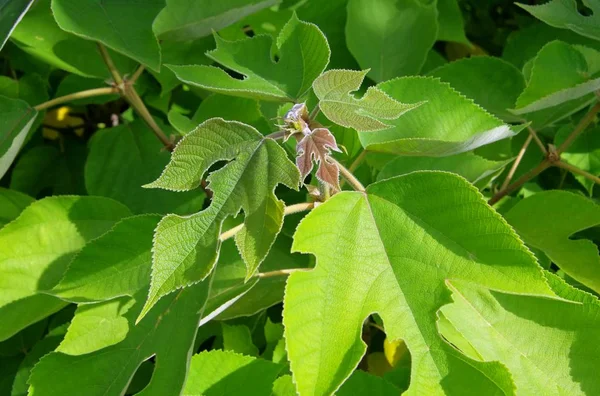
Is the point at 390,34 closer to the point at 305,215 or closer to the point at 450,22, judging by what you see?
the point at 450,22

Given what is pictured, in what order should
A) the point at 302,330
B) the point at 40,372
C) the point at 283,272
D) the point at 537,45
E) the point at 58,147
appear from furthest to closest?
1. the point at 58,147
2. the point at 537,45
3. the point at 283,272
4. the point at 40,372
5. the point at 302,330

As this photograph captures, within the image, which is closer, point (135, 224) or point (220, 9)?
point (135, 224)

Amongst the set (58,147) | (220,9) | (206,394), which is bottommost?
(206,394)

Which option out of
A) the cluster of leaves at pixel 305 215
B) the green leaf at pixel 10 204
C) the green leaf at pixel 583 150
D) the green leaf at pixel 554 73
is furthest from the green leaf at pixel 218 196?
Result: the green leaf at pixel 583 150

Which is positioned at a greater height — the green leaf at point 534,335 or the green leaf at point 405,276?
the green leaf at point 405,276

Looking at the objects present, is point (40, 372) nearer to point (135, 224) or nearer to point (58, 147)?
point (135, 224)

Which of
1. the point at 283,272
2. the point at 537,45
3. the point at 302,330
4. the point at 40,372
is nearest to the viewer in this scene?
the point at 302,330

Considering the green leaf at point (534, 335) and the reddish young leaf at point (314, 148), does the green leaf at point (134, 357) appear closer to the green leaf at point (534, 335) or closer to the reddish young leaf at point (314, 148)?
the reddish young leaf at point (314, 148)

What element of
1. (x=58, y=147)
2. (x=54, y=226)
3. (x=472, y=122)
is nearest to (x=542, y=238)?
(x=472, y=122)
